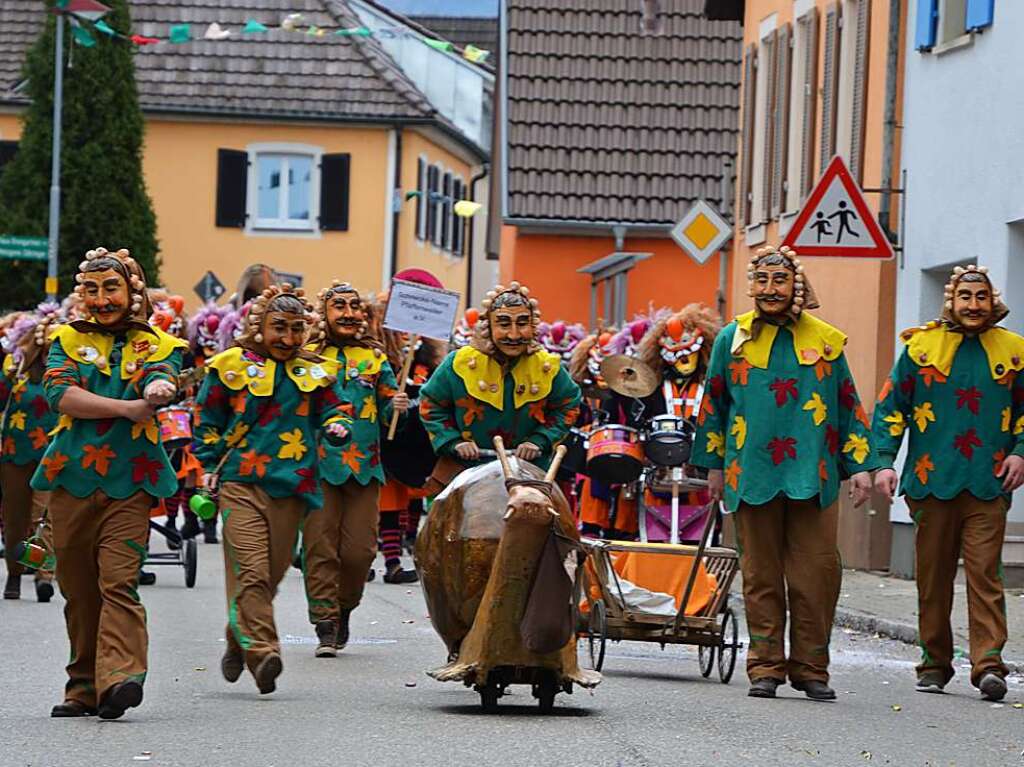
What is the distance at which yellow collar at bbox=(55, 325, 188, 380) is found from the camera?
1009 cm

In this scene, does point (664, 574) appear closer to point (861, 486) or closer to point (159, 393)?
point (861, 486)

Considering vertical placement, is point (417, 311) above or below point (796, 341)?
above

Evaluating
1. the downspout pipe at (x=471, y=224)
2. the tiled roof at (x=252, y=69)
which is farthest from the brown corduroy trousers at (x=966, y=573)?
the downspout pipe at (x=471, y=224)

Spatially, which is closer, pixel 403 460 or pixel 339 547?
pixel 339 547

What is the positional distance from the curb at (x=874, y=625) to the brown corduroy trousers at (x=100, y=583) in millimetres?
6315

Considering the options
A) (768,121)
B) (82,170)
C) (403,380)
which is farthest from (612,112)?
(403,380)

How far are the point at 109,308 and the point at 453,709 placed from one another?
207cm

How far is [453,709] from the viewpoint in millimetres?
10406

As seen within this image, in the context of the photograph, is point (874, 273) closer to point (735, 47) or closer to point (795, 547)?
point (795, 547)

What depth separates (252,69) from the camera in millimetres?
57188

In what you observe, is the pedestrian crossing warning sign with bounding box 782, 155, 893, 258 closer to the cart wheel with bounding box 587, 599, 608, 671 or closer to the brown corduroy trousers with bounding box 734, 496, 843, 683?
the cart wheel with bounding box 587, 599, 608, 671

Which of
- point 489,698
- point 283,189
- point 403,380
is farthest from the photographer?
point 283,189

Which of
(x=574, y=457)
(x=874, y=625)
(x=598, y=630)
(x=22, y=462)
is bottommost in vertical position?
(x=874, y=625)

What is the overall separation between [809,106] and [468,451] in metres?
14.1
